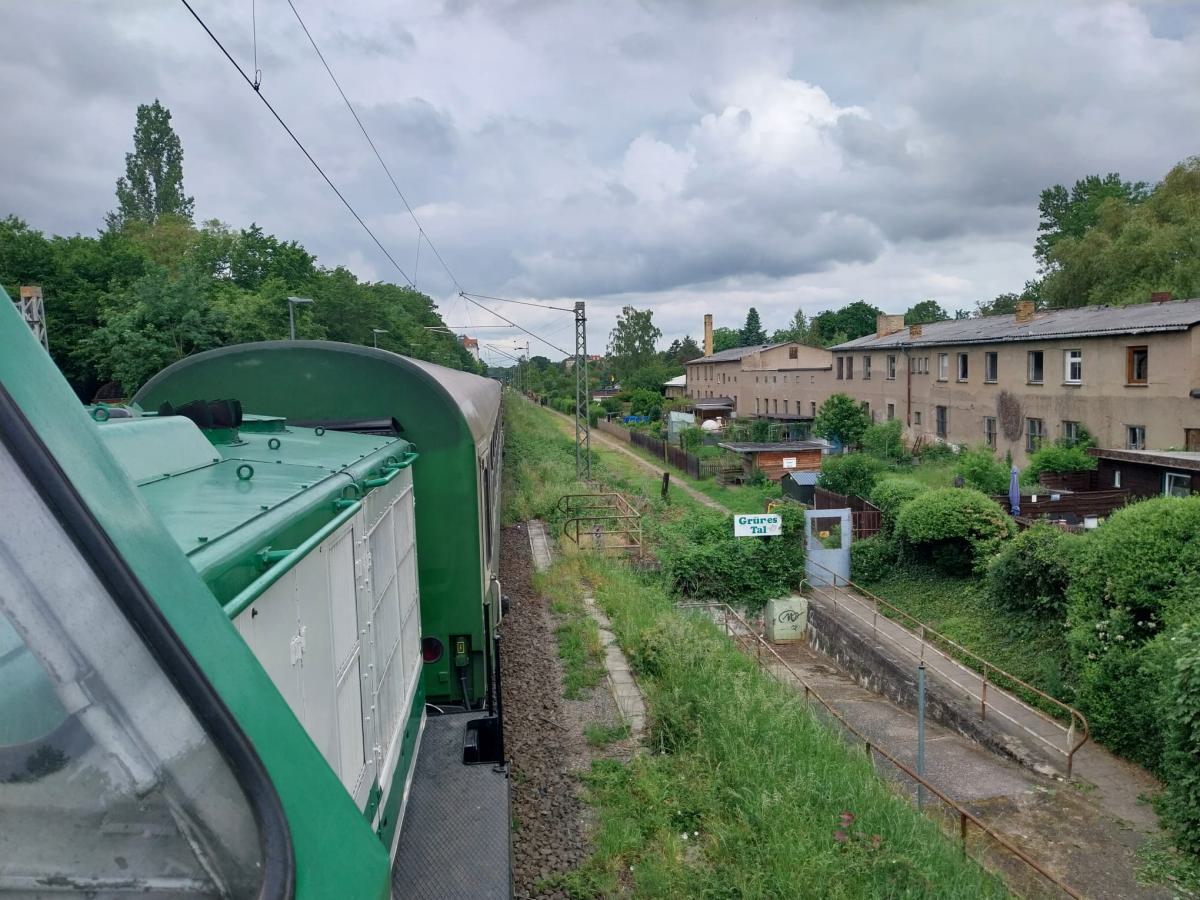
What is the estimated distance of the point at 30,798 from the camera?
1.15m

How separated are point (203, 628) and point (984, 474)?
27599 mm

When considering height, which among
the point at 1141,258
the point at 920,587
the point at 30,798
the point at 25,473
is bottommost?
the point at 920,587

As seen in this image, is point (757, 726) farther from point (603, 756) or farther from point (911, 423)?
point (911, 423)

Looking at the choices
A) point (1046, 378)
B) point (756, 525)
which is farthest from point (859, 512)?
point (1046, 378)

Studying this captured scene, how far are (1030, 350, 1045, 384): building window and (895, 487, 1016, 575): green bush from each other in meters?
12.0

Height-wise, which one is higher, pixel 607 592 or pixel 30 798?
pixel 30 798

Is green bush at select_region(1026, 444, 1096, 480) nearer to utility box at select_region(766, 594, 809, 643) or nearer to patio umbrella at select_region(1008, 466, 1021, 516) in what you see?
patio umbrella at select_region(1008, 466, 1021, 516)

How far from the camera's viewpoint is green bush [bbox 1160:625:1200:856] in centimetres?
879

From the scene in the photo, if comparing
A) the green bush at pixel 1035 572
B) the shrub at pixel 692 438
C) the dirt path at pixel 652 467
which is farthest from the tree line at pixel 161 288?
the green bush at pixel 1035 572

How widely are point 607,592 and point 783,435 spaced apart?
111 feet

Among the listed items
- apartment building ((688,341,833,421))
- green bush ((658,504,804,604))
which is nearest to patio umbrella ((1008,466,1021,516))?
green bush ((658,504,804,604))

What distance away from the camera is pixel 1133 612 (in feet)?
40.6

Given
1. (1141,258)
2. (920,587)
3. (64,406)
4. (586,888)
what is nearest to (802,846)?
(586,888)

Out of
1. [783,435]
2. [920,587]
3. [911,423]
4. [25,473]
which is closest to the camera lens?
[25,473]
